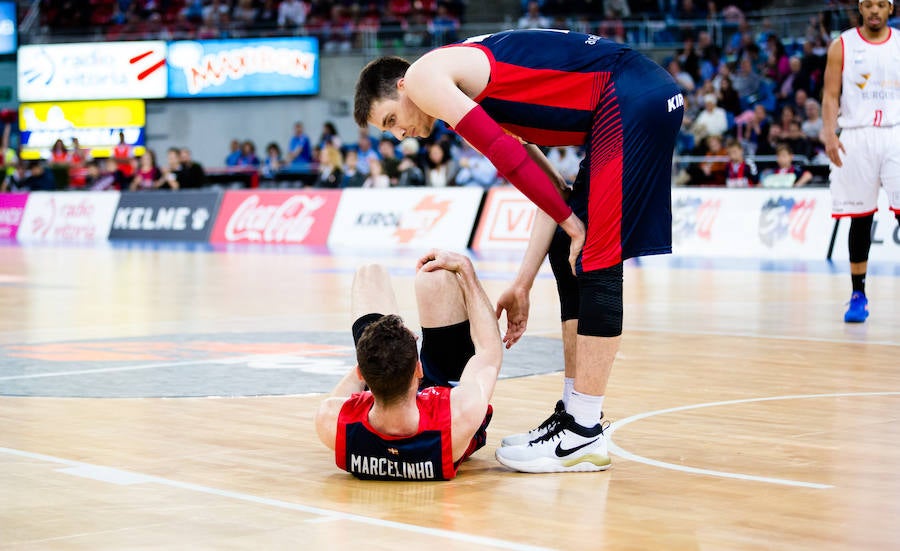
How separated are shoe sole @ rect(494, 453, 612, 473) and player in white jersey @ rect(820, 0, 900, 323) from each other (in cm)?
523

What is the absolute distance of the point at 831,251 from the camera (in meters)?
16.5

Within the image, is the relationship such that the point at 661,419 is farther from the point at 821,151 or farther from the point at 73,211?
the point at 73,211

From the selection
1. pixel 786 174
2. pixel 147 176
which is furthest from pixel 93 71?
pixel 786 174

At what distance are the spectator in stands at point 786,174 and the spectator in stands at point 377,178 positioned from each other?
6.64 meters

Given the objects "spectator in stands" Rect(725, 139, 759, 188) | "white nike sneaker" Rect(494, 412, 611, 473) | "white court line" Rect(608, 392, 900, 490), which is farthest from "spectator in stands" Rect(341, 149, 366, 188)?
"white nike sneaker" Rect(494, 412, 611, 473)

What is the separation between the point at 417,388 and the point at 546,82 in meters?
1.12

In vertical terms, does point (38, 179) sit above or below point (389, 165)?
below

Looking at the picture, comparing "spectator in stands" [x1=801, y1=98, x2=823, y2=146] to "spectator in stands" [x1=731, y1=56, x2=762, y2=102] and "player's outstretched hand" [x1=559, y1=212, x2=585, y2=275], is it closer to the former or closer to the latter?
"spectator in stands" [x1=731, y1=56, x2=762, y2=102]

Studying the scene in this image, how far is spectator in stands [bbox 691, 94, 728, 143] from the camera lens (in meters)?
21.2

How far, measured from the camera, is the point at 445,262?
4574 mm

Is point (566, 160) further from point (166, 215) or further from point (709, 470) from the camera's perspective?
point (709, 470)

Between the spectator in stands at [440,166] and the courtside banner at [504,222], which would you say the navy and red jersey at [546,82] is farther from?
the spectator in stands at [440,166]

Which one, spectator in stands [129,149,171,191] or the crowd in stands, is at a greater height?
the crowd in stands

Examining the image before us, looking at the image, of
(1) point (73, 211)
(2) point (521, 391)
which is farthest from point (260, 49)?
(2) point (521, 391)
